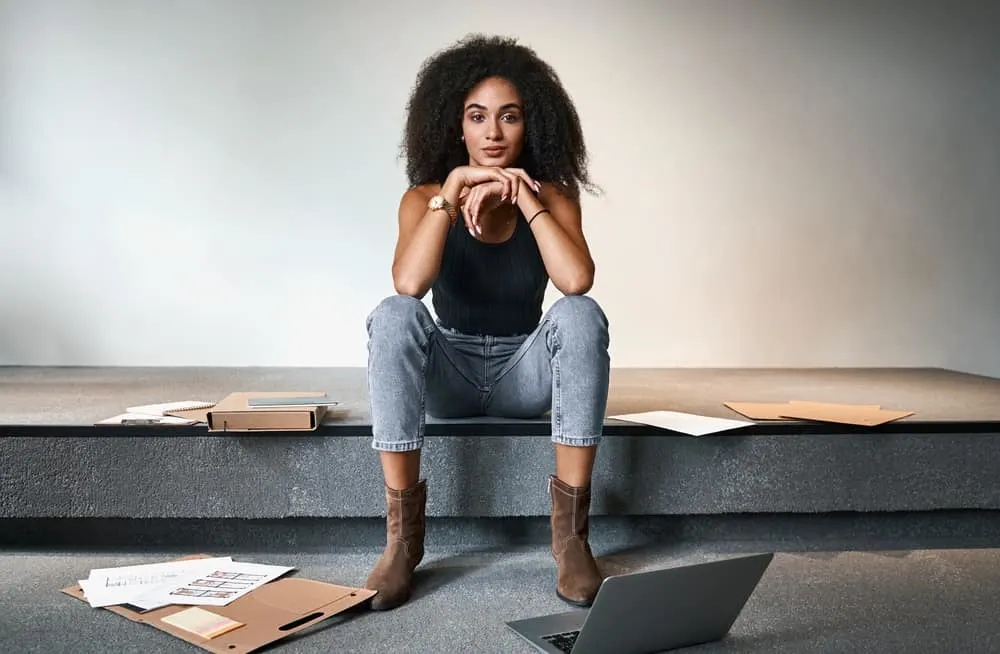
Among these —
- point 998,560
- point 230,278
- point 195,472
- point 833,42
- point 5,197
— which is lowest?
point 998,560

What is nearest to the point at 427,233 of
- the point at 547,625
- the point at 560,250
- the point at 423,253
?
the point at 423,253

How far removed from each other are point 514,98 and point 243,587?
1053 mm

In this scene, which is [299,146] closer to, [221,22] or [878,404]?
[221,22]

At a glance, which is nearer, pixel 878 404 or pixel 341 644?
pixel 341 644

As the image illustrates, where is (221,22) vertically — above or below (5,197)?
above

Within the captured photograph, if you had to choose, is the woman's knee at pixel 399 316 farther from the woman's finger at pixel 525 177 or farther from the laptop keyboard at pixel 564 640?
the laptop keyboard at pixel 564 640

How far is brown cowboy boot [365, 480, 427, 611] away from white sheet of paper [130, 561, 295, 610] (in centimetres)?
21

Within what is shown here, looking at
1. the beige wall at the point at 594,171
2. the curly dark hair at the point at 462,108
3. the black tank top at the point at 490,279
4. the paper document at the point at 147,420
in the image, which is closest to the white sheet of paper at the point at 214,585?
the paper document at the point at 147,420

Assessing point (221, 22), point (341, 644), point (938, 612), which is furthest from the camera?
point (221, 22)

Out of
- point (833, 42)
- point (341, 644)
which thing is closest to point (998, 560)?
point (341, 644)

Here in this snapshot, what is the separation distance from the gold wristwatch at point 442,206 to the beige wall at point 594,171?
1.58 m

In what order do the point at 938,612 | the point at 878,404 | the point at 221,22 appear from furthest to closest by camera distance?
the point at 221,22
the point at 878,404
the point at 938,612

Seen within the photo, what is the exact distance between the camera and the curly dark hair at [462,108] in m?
1.77

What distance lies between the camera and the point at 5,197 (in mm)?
3084
